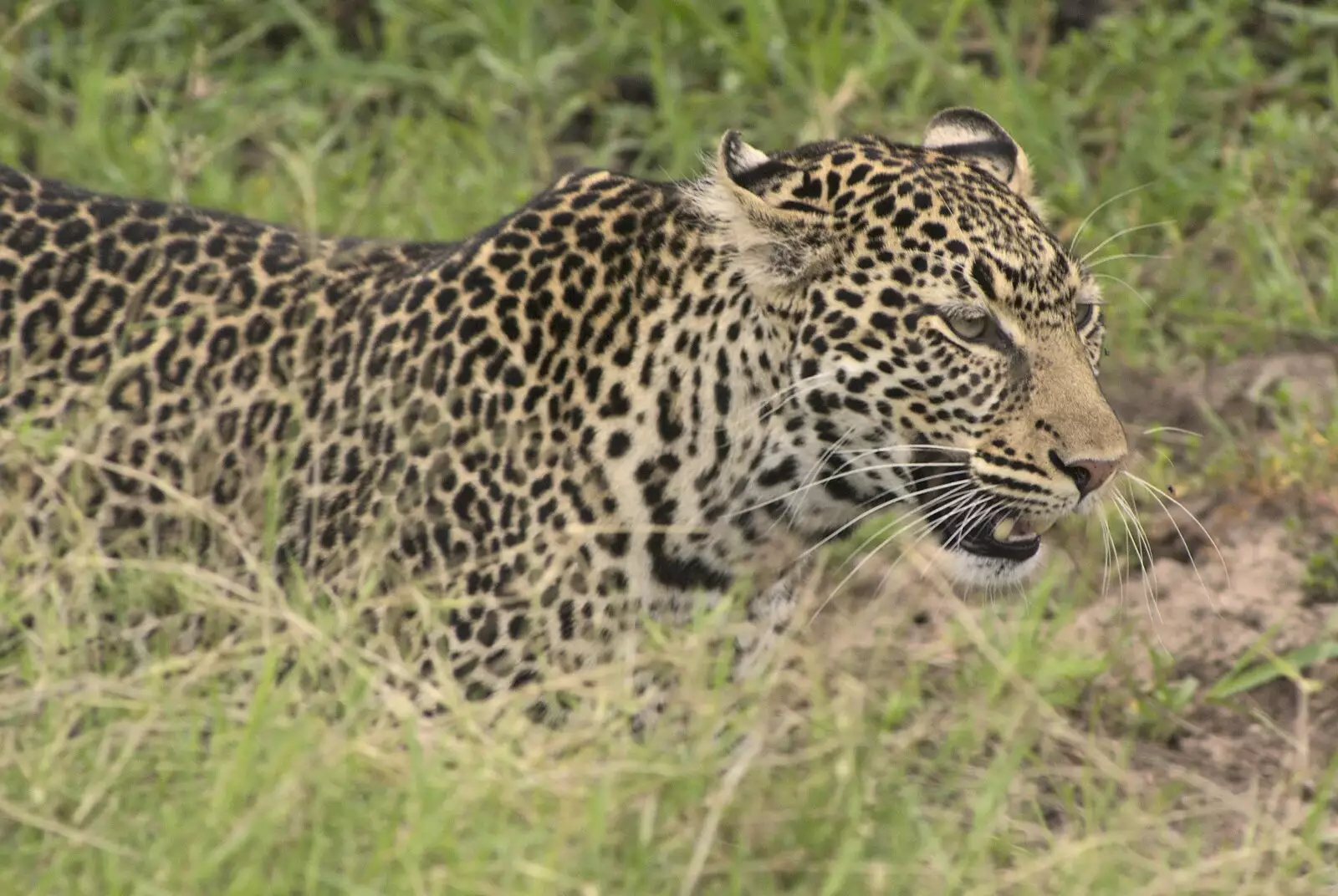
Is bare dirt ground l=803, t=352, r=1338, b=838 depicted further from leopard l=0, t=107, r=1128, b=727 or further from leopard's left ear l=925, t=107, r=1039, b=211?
leopard's left ear l=925, t=107, r=1039, b=211

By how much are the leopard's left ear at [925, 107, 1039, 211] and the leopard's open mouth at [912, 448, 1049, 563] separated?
2.68ft

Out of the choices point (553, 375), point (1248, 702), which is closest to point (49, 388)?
point (553, 375)

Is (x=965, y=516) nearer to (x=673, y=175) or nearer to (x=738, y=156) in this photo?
(x=738, y=156)

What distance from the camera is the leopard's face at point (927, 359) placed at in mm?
5258

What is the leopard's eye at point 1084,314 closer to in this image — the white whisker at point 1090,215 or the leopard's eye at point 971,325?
the white whisker at point 1090,215

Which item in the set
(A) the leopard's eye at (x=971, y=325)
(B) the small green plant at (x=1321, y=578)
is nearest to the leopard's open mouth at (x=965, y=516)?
(A) the leopard's eye at (x=971, y=325)

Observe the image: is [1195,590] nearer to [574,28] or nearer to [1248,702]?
[1248,702]

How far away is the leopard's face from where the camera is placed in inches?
207

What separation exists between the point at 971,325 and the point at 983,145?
843mm

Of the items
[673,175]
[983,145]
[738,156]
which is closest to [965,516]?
[738,156]

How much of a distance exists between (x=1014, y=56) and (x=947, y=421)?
4.53 meters

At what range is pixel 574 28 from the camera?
9.94 meters

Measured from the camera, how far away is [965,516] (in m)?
5.36

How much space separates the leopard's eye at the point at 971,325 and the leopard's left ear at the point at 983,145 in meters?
0.54
